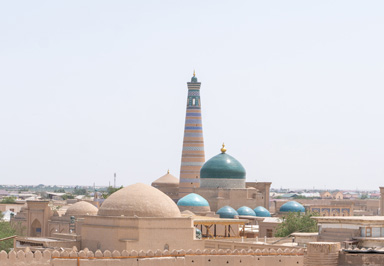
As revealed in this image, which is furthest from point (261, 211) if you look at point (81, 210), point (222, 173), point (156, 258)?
point (156, 258)

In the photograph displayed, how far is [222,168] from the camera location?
52.3 m

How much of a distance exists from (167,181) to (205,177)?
613 centimetres

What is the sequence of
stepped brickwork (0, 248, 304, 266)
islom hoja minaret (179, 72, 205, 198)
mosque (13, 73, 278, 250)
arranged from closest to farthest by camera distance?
1. stepped brickwork (0, 248, 304, 266)
2. mosque (13, 73, 278, 250)
3. islom hoja minaret (179, 72, 205, 198)

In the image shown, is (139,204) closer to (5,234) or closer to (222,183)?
(5,234)

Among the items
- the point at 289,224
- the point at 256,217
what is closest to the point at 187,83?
the point at 256,217

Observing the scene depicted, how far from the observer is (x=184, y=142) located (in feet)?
189

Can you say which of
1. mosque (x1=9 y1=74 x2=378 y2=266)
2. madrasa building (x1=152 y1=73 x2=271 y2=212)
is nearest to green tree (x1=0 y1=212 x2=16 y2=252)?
mosque (x1=9 y1=74 x2=378 y2=266)

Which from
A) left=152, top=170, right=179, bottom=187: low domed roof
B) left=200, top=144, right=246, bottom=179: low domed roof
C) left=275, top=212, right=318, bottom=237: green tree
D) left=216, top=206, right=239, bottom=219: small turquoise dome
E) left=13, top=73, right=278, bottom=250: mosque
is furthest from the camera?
left=152, top=170, right=179, bottom=187: low domed roof

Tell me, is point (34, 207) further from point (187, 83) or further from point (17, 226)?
point (187, 83)

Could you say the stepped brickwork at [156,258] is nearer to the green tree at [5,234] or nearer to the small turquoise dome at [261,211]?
the green tree at [5,234]

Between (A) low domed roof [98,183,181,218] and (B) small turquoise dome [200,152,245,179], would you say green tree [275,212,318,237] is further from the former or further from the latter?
(A) low domed roof [98,183,181,218]

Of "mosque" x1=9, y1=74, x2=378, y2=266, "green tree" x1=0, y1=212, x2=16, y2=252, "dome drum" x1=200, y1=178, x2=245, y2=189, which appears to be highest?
"dome drum" x1=200, y1=178, x2=245, y2=189

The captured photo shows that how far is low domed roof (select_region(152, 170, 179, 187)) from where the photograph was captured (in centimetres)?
5797

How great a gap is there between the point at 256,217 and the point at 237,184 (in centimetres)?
464
